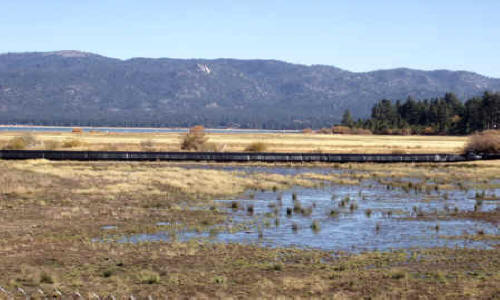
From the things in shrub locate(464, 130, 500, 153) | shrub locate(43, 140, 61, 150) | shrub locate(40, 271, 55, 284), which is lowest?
shrub locate(43, 140, 61, 150)

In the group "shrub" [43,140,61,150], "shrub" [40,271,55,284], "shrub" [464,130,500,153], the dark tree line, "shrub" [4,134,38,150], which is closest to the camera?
"shrub" [40,271,55,284]

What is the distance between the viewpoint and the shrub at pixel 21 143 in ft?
290

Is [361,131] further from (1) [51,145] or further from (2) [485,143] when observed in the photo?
(1) [51,145]

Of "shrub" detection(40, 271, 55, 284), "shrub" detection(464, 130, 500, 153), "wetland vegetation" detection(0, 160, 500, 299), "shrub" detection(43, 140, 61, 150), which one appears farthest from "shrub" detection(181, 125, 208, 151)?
"shrub" detection(40, 271, 55, 284)

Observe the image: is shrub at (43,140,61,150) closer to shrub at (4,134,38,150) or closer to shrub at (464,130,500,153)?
shrub at (4,134,38,150)

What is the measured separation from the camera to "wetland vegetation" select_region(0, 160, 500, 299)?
16.8m

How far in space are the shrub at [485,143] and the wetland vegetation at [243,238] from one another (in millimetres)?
35267

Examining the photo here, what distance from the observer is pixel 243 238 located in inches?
933

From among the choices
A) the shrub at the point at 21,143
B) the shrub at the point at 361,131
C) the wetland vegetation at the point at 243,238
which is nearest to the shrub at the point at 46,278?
the wetland vegetation at the point at 243,238

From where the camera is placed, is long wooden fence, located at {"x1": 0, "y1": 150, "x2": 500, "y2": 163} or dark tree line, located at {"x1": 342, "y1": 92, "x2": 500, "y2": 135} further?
dark tree line, located at {"x1": 342, "y1": 92, "x2": 500, "y2": 135}

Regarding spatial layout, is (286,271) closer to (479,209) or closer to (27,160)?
(479,209)

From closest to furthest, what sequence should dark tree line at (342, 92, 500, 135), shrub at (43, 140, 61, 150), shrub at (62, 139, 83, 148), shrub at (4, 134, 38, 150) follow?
shrub at (4, 134, 38, 150) → shrub at (43, 140, 61, 150) → shrub at (62, 139, 83, 148) → dark tree line at (342, 92, 500, 135)

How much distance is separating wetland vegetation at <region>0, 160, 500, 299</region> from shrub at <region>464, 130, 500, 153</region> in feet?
116

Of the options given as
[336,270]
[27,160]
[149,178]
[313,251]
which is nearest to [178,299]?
[336,270]
